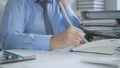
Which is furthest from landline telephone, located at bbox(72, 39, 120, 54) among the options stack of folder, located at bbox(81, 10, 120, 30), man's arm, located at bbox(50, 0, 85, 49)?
stack of folder, located at bbox(81, 10, 120, 30)

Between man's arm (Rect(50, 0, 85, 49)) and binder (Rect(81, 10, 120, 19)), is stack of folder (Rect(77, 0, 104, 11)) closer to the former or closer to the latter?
binder (Rect(81, 10, 120, 19))

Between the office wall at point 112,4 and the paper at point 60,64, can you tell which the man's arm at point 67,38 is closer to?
the paper at point 60,64

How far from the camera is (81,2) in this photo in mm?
1785

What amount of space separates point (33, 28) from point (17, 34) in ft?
0.51

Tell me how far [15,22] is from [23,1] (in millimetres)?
119

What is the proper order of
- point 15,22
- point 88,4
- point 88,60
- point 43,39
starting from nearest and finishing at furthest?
point 88,60 < point 43,39 < point 15,22 < point 88,4

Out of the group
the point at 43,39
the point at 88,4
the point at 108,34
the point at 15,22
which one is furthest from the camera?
the point at 88,4

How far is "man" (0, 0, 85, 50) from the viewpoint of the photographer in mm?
857

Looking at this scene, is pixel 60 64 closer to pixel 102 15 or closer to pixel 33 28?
pixel 33 28

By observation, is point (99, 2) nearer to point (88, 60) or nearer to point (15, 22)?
point (15, 22)

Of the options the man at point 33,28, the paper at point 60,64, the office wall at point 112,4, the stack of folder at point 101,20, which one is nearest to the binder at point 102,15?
the stack of folder at point 101,20

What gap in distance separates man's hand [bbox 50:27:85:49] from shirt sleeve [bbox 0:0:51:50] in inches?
1.4

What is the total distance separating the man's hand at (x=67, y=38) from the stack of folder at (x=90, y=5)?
87 cm

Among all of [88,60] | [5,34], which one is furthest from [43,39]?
[88,60]
